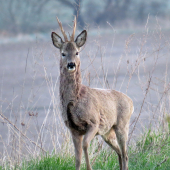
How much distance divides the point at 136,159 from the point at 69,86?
76.1 inches

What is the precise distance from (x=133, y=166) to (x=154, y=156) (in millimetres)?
417

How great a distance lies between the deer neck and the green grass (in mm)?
1055

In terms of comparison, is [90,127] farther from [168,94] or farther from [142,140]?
[168,94]

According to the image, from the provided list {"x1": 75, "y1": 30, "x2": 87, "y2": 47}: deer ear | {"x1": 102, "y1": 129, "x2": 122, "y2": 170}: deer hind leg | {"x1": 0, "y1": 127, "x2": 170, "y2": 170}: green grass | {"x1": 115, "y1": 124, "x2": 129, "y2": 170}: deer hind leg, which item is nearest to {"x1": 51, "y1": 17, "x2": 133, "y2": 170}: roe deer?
{"x1": 75, "y1": 30, "x2": 87, "y2": 47}: deer ear

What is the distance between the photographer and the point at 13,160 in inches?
221

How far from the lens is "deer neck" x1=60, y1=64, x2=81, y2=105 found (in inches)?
179

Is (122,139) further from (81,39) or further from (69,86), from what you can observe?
(81,39)

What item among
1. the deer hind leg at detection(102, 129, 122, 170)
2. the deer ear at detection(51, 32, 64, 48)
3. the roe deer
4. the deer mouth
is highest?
the deer ear at detection(51, 32, 64, 48)

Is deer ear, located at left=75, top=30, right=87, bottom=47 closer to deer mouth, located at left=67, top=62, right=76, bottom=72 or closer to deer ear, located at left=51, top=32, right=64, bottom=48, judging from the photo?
deer ear, located at left=51, top=32, right=64, bottom=48

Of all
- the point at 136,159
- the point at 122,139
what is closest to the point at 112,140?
the point at 122,139

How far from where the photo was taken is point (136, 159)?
5676 mm

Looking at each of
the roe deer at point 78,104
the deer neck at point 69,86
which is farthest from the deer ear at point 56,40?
the deer neck at point 69,86

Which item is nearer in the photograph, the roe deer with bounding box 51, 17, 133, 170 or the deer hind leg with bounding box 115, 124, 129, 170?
the roe deer with bounding box 51, 17, 133, 170

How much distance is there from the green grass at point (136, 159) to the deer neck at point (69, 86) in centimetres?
106
